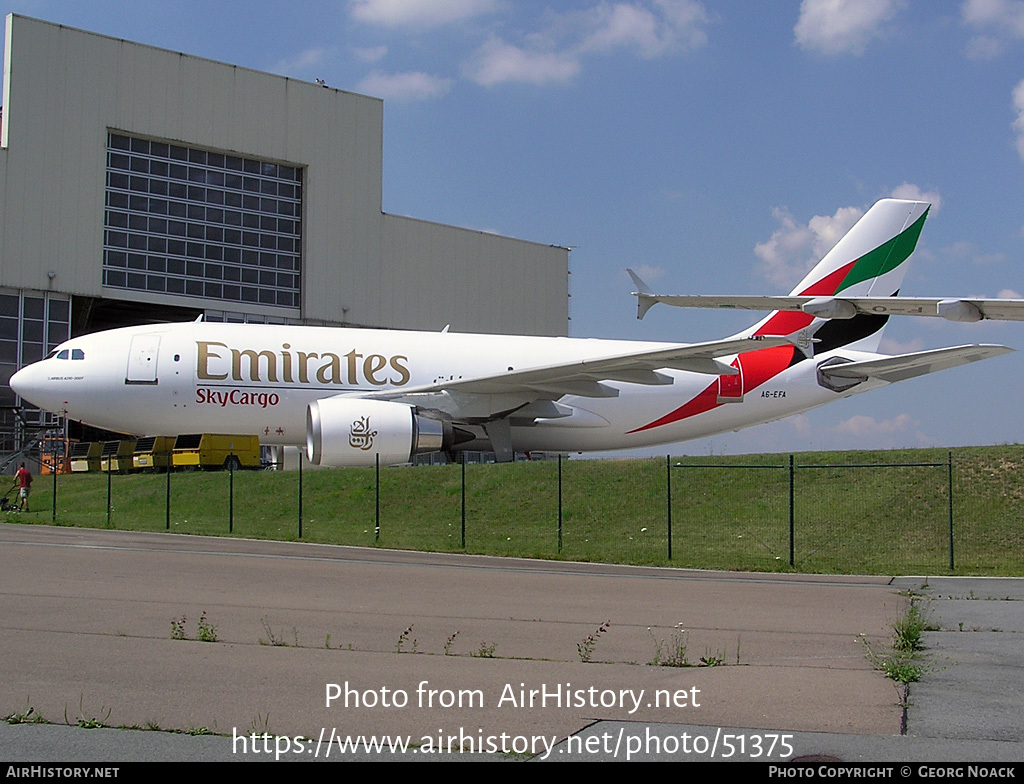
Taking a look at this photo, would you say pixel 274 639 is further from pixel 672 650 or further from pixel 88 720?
pixel 672 650

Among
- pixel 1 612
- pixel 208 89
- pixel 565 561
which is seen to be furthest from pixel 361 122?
pixel 1 612

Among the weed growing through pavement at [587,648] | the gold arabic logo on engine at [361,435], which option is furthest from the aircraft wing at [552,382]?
the weed growing through pavement at [587,648]

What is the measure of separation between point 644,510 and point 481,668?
1480cm

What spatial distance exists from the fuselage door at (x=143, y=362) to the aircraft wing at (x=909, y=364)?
1716cm

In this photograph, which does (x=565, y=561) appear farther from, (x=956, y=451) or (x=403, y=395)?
(x=956, y=451)

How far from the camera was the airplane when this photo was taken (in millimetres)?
23413

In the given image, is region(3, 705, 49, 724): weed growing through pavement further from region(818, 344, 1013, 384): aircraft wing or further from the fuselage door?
the fuselage door

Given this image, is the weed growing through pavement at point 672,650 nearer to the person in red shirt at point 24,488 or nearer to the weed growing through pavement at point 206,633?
the weed growing through pavement at point 206,633

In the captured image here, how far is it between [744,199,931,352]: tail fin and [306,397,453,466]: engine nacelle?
33.9 ft

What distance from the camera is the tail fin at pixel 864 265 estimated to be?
27.9 meters

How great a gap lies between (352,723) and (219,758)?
82 cm

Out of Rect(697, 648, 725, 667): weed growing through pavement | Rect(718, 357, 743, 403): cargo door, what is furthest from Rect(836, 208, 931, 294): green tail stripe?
Rect(697, 648, 725, 667): weed growing through pavement

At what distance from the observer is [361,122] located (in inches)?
1854
